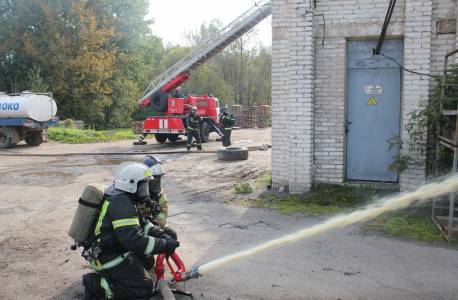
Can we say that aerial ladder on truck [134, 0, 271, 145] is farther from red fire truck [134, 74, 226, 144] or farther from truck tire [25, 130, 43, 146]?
truck tire [25, 130, 43, 146]

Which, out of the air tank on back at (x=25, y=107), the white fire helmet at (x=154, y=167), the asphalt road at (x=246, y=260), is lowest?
the asphalt road at (x=246, y=260)

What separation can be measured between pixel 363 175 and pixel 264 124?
75.1 ft

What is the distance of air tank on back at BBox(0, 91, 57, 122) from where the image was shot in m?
15.0

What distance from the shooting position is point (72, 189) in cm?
795

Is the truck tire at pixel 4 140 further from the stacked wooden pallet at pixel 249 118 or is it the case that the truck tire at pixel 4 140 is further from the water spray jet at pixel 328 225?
the stacked wooden pallet at pixel 249 118

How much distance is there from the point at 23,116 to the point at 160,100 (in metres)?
5.98

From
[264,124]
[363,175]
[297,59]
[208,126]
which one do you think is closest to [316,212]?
[363,175]

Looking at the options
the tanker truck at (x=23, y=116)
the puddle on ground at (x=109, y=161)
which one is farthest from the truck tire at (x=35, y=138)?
the puddle on ground at (x=109, y=161)

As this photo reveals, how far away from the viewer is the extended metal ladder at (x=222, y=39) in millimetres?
15797

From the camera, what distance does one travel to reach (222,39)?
57.9ft

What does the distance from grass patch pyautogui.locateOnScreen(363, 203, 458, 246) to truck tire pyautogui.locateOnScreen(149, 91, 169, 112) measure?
13243mm

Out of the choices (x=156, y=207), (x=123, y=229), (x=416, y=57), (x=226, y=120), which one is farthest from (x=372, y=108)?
(x=226, y=120)

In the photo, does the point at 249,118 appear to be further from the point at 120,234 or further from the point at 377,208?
Answer: the point at 120,234

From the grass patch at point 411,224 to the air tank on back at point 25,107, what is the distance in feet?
48.2
